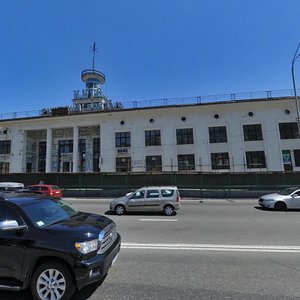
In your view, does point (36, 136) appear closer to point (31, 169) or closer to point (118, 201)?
point (31, 169)

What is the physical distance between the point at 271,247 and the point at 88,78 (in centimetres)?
5932

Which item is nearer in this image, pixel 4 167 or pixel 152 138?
pixel 152 138

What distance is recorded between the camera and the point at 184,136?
127ft

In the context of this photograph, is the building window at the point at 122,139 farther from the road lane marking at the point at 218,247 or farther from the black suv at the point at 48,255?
the black suv at the point at 48,255

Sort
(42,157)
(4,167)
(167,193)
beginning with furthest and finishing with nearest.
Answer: (42,157) < (4,167) < (167,193)

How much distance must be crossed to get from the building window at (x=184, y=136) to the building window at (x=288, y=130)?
12048 mm

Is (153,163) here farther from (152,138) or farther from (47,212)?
(47,212)

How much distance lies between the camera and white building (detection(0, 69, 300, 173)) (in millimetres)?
36344

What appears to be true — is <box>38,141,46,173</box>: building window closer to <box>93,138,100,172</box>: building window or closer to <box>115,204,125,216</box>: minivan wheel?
<box>93,138,100,172</box>: building window

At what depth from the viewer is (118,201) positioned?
14.7 m

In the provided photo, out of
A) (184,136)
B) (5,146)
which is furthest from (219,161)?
(5,146)

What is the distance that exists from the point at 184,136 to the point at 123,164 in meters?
9.81

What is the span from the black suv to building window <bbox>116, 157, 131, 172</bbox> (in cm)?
3457

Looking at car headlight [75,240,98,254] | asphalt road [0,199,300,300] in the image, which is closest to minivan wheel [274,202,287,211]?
asphalt road [0,199,300,300]
